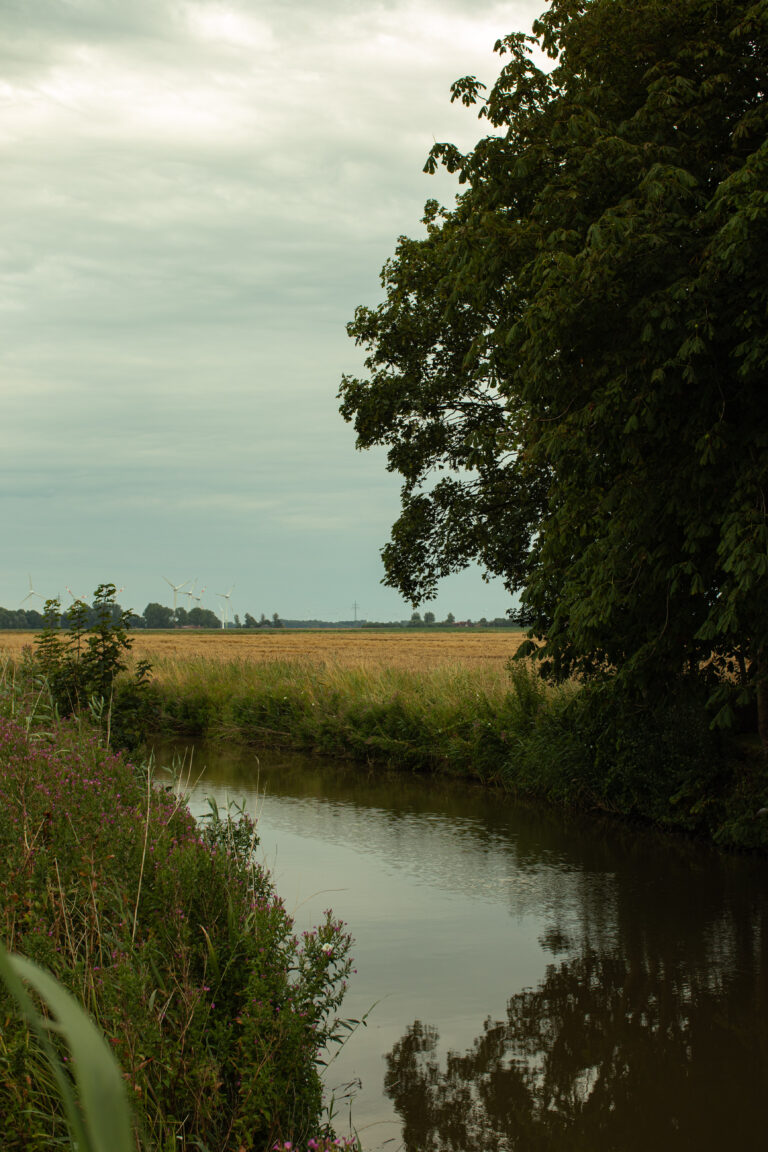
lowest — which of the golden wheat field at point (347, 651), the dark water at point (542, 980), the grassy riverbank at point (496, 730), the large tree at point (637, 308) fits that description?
the dark water at point (542, 980)

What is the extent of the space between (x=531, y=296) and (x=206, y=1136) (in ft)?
33.1

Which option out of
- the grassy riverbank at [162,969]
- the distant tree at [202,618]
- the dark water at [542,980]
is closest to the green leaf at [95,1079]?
the grassy riverbank at [162,969]

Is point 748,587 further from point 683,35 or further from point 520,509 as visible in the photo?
point 520,509

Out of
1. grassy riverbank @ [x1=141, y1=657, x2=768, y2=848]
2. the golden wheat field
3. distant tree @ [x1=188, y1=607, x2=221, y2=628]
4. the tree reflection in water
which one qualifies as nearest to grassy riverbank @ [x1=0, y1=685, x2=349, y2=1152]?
the tree reflection in water

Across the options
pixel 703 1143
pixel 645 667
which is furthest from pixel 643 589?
pixel 703 1143

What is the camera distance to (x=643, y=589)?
32.6ft

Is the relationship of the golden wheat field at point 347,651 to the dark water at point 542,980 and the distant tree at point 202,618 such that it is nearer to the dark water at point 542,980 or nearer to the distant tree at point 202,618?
the dark water at point 542,980

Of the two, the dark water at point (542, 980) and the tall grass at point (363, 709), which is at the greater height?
the tall grass at point (363, 709)

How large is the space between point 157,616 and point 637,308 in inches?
5717

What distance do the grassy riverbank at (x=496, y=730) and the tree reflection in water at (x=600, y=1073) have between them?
15.2 ft

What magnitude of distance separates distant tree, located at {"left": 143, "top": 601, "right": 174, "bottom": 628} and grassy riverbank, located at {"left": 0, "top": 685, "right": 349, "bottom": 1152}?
14123cm

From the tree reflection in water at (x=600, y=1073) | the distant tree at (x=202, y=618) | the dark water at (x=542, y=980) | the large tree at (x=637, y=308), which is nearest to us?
Answer: the tree reflection in water at (x=600, y=1073)

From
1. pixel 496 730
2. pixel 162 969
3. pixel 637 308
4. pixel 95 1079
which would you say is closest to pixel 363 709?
pixel 496 730

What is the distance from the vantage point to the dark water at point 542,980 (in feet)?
17.8
